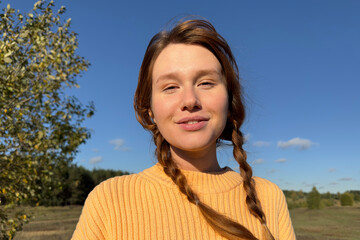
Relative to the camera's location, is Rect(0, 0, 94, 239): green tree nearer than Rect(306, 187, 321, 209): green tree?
Yes

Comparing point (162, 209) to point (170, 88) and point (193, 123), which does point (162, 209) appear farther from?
point (170, 88)

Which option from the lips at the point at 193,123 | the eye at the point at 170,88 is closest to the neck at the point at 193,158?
the lips at the point at 193,123

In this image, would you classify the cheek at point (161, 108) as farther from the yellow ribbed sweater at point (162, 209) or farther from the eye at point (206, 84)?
the yellow ribbed sweater at point (162, 209)

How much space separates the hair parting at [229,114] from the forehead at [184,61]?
57 millimetres

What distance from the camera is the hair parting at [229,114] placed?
2.37 m

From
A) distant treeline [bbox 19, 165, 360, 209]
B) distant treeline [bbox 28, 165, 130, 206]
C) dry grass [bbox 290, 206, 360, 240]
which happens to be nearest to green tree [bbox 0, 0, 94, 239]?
distant treeline [bbox 19, 165, 360, 209]

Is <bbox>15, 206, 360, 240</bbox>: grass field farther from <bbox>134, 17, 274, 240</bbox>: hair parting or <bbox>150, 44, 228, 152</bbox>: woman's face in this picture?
<bbox>150, 44, 228, 152</bbox>: woman's face

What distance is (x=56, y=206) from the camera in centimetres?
3684

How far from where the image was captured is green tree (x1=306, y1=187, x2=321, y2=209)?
20.5m

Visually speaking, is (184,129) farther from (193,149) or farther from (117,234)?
(117,234)

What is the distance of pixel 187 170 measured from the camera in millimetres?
2533

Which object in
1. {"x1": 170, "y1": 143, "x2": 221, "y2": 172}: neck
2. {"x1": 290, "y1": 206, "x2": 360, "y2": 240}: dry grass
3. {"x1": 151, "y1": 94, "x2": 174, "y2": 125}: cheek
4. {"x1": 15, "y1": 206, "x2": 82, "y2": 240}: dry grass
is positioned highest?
{"x1": 151, "y1": 94, "x2": 174, "y2": 125}: cheek

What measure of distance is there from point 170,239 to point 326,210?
1985cm

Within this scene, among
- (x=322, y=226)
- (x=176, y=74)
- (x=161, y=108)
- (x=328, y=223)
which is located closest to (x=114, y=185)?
(x=161, y=108)
